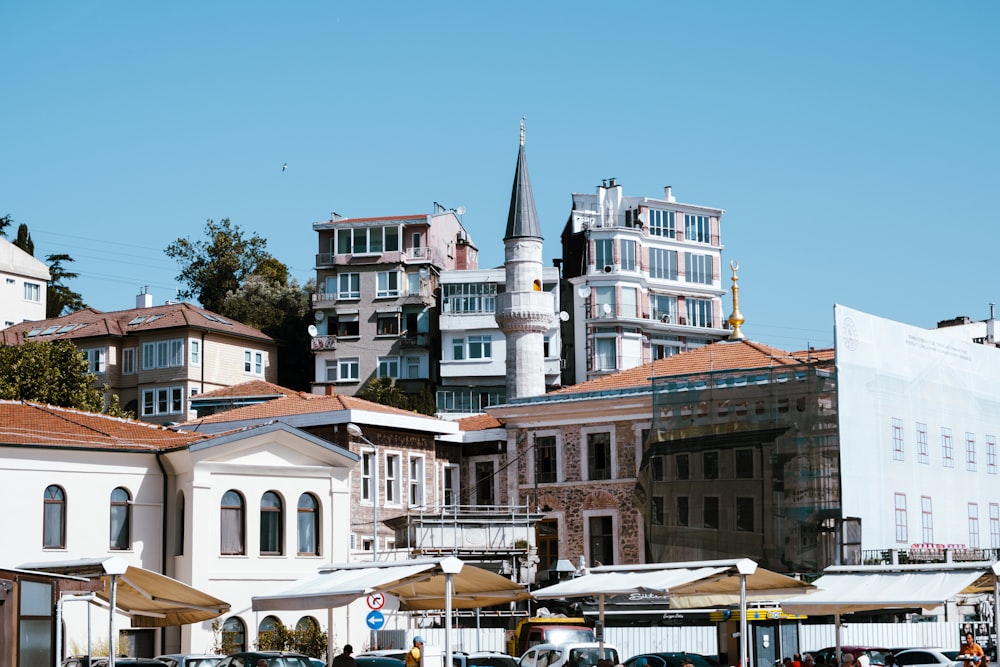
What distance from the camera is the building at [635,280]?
287 feet

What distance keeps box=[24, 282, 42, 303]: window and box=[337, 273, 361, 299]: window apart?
23655 mm

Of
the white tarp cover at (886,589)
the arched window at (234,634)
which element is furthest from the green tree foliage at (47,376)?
the white tarp cover at (886,589)

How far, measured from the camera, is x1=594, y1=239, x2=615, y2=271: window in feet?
294

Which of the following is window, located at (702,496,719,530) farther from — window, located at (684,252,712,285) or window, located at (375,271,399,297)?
window, located at (684,252,712,285)

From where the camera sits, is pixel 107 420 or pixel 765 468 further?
pixel 765 468

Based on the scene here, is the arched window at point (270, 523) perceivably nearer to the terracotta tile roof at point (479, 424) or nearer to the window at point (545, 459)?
the window at point (545, 459)

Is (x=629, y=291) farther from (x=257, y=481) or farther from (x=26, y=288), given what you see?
(x=257, y=481)

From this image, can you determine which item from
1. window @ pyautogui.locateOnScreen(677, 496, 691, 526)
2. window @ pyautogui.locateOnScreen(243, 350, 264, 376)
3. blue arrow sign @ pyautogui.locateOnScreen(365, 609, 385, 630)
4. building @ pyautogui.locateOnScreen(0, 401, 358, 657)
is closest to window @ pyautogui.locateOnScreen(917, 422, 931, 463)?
window @ pyautogui.locateOnScreen(677, 496, 691, 526)

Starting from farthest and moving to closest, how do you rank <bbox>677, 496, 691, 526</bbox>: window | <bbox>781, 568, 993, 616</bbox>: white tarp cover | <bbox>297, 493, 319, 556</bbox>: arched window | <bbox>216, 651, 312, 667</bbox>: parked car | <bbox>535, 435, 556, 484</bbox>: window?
<bbox>535, 435, 556, 484</bbox>: window < <bbox>677, 496, 691, 526</bbox>: window < <bbox>297, 493, 319, 556</bbox>: arched window < <bbox>216, 651, 312, 667</bbox>: parked car < <bbox>781, 568, 993, 616</bbox>: white tarp cover

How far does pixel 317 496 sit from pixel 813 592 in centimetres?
1589

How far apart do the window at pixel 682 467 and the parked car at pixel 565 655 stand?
1856 cm

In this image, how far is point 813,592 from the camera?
1006 inches

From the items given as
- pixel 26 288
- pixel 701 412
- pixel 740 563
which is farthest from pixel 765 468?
pixel 26 288

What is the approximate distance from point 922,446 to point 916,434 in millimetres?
488
